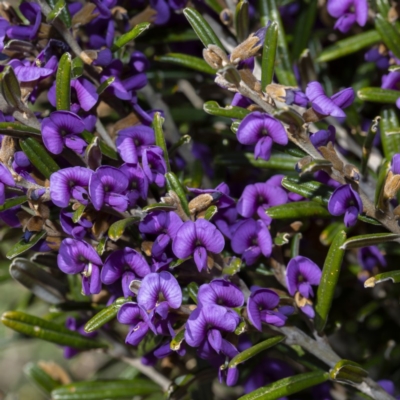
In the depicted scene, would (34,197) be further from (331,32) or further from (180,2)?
(331,32)

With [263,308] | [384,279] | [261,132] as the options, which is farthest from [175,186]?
[384,279]

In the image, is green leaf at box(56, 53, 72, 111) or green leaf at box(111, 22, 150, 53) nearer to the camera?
green leaf at box(56, 53, 72, 111)

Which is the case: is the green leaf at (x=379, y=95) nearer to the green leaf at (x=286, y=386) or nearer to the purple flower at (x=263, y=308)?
the purple flower at (x=263, y=308)

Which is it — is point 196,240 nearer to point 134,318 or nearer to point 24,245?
point 134,318

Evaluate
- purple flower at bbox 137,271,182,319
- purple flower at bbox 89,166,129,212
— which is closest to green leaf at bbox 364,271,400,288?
purple flower at bbox 137,271,182,319

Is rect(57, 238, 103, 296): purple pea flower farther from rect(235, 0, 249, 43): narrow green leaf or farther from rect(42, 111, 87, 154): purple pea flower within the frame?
rect(235, 0, 249, 43): narrow green leaf

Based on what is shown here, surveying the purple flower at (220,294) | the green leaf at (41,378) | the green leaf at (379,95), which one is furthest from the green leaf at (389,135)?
the green leaf at (41,378)

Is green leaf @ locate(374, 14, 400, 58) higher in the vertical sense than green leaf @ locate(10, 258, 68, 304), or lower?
higher
